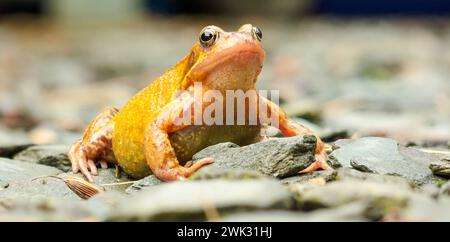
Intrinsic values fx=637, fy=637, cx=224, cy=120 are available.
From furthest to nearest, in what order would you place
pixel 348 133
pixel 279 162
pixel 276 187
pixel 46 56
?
pixel 46 56 < pixel 348 133 < pixel 279 162 < pixel 276 187

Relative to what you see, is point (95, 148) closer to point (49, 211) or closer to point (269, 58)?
point (49, 211)

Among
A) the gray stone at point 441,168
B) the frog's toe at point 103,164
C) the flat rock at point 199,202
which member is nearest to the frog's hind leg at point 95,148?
the frog's toe at point 103,164

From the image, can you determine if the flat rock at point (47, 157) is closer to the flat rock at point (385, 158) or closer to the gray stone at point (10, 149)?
the gray stone at point (10, 149)

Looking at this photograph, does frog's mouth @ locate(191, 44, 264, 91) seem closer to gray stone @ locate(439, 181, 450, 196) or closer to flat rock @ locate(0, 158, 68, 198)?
flat rock @ locate(0, 158, 68, 198)

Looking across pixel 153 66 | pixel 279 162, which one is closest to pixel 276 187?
pixel 279 162

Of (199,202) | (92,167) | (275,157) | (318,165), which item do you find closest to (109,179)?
(92,167)

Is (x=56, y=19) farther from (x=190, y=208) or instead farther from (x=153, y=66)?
(x=190, y=208)
